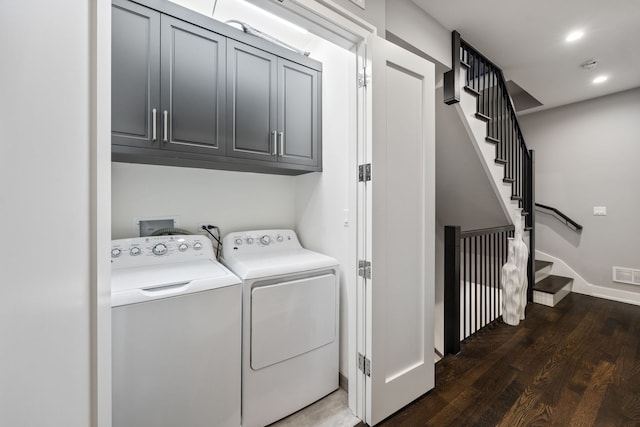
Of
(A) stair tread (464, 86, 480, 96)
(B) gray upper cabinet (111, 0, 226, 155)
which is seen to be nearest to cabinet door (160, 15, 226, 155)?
(B) gray upper cabinet (111, 0, 226, 155)

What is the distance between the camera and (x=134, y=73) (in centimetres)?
137

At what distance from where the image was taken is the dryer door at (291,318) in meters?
1.46

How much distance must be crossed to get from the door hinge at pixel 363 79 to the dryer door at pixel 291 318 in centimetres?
119

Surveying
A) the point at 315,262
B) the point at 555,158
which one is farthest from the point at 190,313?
the point at 555,158

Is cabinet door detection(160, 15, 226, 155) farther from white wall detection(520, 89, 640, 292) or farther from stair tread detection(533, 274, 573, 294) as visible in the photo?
white wall detection(520, 89, 640, 292)

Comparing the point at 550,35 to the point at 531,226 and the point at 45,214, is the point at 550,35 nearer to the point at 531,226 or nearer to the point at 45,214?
the point at 531,226

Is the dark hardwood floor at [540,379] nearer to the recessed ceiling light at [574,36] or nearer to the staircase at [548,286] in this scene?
the staircase at [548,286]

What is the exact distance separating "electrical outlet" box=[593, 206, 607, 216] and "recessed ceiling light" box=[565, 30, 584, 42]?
259cm

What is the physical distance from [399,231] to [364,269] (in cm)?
33

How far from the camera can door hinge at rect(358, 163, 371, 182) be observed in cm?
145

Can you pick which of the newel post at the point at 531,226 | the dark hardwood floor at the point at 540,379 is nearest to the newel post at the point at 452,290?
the dark hardwood floor at the point at 540,379

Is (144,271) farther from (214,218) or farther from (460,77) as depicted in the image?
(460,77)

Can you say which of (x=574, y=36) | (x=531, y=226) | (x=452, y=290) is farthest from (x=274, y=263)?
(x=531, y=226)

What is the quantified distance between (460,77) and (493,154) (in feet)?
3.03
